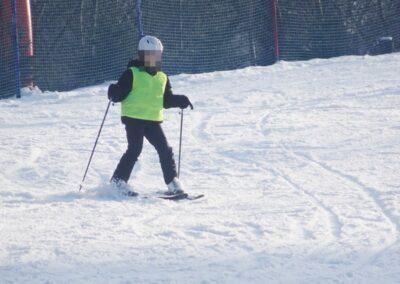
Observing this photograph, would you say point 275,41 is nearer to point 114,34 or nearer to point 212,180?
point 114,34

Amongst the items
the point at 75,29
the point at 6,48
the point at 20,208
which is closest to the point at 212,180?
the point at 20,208

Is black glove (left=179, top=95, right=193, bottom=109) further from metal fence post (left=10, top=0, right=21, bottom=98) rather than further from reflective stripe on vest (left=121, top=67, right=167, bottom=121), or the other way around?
metal fence post (left=10, top=0, right=21, bottom=98)

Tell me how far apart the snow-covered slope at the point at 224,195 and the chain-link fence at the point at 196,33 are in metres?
3.77

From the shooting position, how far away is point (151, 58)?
698cm

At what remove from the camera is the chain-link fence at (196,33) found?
17.9 m

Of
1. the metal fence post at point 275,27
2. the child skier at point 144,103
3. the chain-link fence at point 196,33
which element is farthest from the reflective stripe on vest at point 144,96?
the metal fence post at point 275,27

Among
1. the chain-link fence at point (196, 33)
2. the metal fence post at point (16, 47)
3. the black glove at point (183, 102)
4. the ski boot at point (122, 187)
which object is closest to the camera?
the ski boot at point (122, 187)

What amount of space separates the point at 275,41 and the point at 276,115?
6.16 metres

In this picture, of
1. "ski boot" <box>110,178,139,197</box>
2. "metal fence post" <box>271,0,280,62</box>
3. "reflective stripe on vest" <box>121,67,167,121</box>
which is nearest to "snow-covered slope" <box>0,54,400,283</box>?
"ski boot" <box>110,178,139,197</box>

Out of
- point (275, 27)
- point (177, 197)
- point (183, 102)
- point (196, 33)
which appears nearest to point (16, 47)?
point (196, 33)

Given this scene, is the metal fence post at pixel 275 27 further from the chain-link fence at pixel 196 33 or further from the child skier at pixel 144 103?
the child skier at pixel 144 103

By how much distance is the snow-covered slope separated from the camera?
480cm

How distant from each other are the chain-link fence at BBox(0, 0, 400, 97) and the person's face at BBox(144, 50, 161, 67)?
10.4 meters

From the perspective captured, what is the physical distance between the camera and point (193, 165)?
8820 mm
